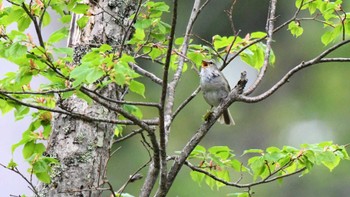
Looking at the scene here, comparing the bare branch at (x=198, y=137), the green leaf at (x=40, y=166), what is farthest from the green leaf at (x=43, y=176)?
the bare branch at (x=198, y=137)

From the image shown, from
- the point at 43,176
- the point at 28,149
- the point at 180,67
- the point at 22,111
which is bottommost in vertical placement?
the point at 43,176

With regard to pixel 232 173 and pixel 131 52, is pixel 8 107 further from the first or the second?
pixel 232 173

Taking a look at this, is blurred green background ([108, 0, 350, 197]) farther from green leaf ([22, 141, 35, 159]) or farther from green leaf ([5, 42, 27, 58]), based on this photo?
green leaf ([5, 42, 27, 58])

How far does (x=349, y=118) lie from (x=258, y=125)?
41.3 inches

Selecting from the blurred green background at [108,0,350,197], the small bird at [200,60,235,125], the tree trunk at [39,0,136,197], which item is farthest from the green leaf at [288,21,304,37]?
the blurred green background at [108,0,350,197]

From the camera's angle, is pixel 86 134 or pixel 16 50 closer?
pixel 16 50

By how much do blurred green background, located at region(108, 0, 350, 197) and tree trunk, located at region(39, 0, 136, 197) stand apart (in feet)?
12.8

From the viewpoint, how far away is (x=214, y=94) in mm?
2680

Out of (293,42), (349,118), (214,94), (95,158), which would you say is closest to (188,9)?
(293,42)

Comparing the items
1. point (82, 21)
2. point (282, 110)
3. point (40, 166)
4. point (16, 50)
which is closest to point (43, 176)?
point (40, 166)

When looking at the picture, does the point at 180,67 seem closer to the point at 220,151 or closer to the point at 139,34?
the point at 139,34

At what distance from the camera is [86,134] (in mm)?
2336

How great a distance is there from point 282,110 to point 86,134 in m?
5.54

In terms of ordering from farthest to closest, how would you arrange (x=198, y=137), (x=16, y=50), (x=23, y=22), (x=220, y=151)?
(x=220, y=151), (x=23, y=22), (x=198, y=137), (x=16, y=50)
